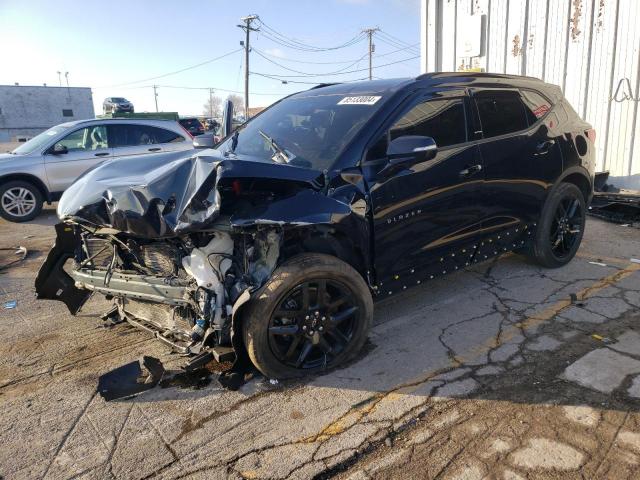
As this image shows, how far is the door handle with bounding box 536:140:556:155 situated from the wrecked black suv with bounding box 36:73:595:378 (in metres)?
0.04

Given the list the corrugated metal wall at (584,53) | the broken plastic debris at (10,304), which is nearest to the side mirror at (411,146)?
the broken plastic debris at (10,304)

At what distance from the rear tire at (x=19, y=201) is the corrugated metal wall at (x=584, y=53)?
31.4 feet

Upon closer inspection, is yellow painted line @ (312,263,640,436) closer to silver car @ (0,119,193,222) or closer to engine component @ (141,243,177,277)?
engine component @ (141,243,177,277)

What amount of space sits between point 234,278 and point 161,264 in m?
0.51

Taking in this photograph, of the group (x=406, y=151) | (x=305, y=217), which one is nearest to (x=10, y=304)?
(x=305, y=217)

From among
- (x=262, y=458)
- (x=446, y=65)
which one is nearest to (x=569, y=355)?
(x=262, y=458)

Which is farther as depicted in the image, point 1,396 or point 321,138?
point 321,138

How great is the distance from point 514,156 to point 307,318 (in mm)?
2566

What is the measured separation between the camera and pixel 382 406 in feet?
9.71

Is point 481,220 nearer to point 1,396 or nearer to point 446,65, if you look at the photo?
point 1,396

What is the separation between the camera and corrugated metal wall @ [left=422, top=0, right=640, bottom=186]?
343 inches

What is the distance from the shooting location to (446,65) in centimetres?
1167

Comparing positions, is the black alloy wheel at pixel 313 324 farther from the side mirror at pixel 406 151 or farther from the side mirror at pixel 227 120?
the side mirror at pixel 227 120

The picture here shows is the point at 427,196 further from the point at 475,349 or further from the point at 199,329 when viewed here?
the point at 199,329
